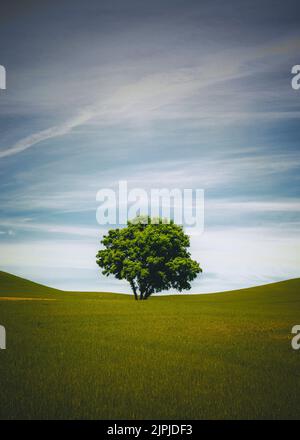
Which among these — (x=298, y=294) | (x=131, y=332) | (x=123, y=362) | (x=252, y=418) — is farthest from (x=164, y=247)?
(x=252, y=418)

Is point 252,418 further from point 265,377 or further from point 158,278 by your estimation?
point 158,278

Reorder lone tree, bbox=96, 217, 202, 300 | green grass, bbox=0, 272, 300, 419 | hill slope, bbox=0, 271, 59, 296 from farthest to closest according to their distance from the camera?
hill slope, bbox=0, 271, 59, 296 < lone tree, bbox=96, 217, 202, 300 < green grass, bbox=0, 272, 300, 419

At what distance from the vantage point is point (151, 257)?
6788 cm

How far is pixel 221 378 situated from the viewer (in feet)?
48.4

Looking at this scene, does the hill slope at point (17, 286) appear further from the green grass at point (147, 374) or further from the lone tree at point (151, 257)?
the green grass at point (147, 374)

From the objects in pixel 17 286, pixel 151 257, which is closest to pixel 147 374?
pixel 151 257

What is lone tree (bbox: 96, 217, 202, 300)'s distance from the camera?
→ 68.9 m

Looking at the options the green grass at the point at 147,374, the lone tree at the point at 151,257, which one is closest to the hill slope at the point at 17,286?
the lone tree at the point at 151,257

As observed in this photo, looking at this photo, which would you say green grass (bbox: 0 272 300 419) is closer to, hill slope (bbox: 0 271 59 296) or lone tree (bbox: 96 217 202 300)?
lone tree (bbox: 96 217 202 300)

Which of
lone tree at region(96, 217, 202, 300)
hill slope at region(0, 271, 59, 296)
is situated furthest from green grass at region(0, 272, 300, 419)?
hill slope at region(0, 271, 59, 296)

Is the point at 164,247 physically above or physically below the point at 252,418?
above

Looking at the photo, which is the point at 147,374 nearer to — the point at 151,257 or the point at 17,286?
the point at 151,257
